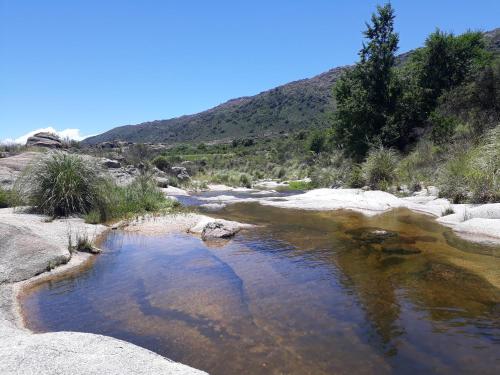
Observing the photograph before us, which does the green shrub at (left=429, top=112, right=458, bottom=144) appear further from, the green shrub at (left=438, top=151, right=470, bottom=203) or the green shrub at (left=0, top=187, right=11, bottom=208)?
the green shrub at (left=0, top=187, right=11, bottom=208)

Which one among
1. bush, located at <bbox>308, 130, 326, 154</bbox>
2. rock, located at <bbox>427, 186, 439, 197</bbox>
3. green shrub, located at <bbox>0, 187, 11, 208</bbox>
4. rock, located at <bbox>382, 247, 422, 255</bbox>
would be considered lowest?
rock, located at <bbox>382, 247, 422, 255</bbox>

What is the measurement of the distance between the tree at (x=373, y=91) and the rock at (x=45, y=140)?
23.9 meters

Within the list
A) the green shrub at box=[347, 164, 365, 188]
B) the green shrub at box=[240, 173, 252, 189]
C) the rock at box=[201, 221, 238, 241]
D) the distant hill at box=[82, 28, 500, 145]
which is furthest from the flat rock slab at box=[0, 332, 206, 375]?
the distant hill at box=[82, 28, 500, 145]

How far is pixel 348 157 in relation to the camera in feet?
113

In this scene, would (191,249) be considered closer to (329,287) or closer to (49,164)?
(329,287)

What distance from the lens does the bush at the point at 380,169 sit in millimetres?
24516

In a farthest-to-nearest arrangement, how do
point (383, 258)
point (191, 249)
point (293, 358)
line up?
point (191, 249)
point (383, 258)
point (293, 358)

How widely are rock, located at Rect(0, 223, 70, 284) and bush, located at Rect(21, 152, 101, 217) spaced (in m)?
5.27

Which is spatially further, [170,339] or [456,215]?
[456,215]

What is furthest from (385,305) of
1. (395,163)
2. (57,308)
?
(395,163)

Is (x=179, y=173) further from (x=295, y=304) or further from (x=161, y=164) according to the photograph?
(x=295, y=304)

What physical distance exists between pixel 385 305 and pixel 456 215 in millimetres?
9065

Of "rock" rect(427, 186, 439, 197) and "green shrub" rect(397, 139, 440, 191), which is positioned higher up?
"green shrub" rect(397, 139, 440, 191)

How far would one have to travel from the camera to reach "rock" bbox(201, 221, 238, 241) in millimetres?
12961
